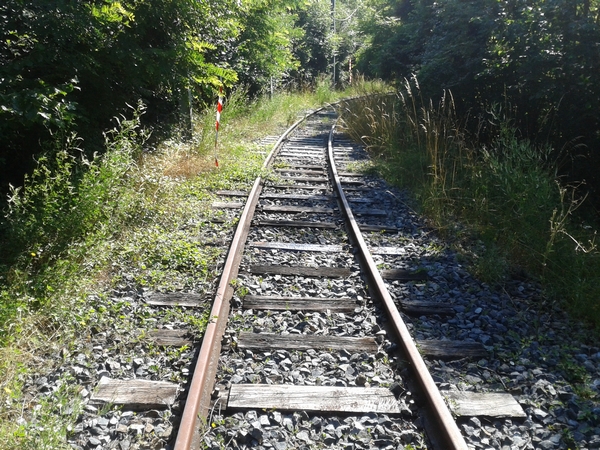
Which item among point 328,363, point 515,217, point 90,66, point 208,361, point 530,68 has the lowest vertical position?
point 328,363

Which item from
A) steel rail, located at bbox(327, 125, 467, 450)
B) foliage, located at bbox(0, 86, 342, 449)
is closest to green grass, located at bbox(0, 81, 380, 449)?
foliage, located at bbox(0, 86, 342, 449)

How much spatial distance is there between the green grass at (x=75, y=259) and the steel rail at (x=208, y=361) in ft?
0.52

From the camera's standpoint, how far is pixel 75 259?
4410mm

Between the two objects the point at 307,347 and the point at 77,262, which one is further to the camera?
the point at 77,262

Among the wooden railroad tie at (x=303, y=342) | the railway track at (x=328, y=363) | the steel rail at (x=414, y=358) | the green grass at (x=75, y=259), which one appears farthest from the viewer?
the wooden railroad tie at (x=303, y=342)

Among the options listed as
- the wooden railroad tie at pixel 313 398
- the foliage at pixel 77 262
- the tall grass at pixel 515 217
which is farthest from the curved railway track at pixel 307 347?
the tall grass at pixel 515 217

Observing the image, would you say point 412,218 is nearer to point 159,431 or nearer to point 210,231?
point 210,231

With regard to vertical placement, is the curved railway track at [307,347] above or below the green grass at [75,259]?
below

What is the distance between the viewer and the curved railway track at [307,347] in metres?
2.75

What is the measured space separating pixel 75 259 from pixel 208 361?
6.23 feet

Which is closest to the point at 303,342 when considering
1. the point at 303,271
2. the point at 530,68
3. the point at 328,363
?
the point at 328,363

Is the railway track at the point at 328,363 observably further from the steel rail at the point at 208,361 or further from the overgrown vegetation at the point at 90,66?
the overgrown vegetation at the point at 90,66

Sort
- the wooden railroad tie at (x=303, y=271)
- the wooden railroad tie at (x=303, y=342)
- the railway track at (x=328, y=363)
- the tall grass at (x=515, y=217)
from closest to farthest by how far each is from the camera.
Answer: the railway track at (x=328, y=363) → the wooden railroad tie at (x=303, y=342) → the tall grass at (x=515, y=217) → the wooden railroad tie at (x=303, y=271)

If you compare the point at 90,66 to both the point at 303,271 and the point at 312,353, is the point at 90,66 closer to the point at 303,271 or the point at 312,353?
the point at 303,271
